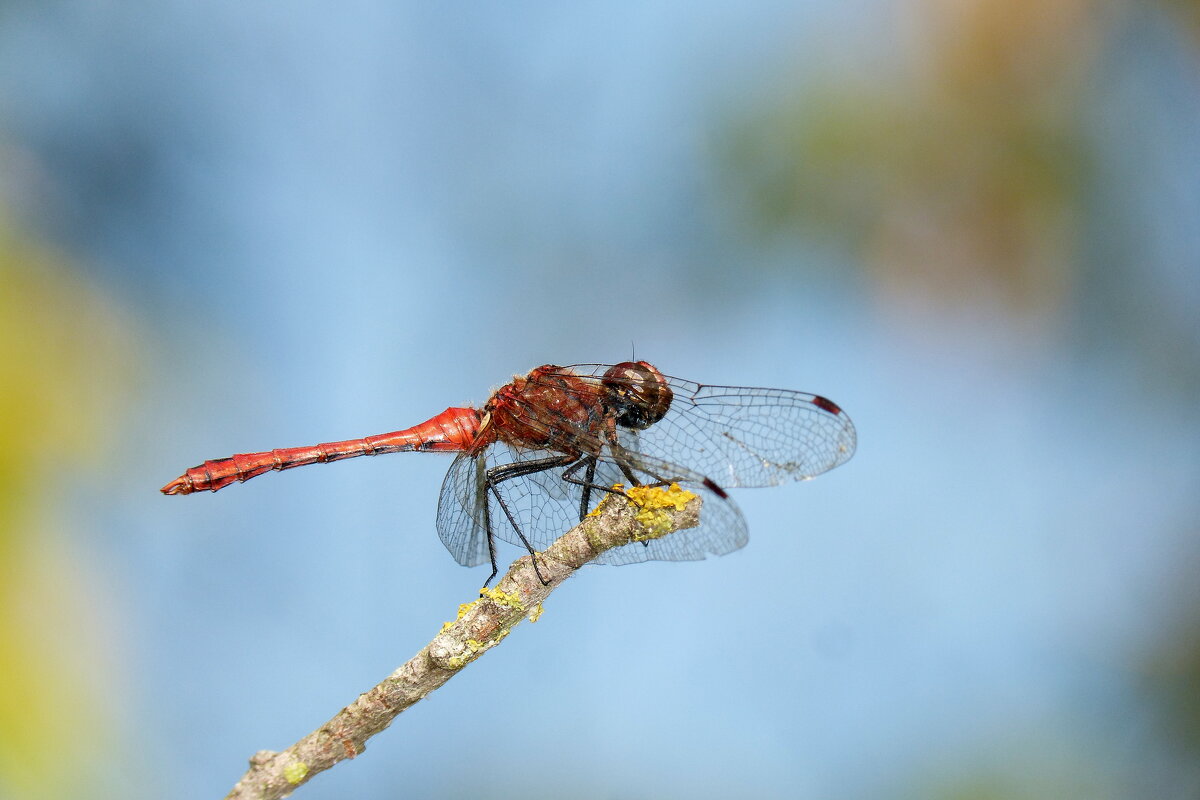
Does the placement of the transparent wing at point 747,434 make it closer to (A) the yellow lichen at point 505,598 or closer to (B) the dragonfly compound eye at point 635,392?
(B) the dragonfly compound eye at point 635,392

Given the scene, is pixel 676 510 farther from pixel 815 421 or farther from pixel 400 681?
pixel 815 421

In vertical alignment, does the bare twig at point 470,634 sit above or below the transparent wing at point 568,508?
below

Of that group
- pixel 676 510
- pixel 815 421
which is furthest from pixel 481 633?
pixel 815 421

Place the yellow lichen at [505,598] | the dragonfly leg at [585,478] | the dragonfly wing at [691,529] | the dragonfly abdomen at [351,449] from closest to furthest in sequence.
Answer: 1. the yellow lichen at [505,598]
2. the dragonfly wing at [691,529]
3. the dragonfly leg at [585,478]
4. the dragonfly abdomen at [351,449]

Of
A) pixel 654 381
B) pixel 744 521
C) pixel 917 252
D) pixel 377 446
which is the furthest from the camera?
pixel 917 252

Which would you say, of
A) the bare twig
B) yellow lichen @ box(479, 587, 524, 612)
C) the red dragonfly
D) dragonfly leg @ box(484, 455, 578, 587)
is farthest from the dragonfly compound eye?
yellow lichen @ box(479, 587, 524, 612)

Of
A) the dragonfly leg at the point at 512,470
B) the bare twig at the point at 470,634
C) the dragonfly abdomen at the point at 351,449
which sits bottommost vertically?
the bare twig at the point at 470,634

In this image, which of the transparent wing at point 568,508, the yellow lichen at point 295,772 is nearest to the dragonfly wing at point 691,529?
the transparent wing at point 568,508

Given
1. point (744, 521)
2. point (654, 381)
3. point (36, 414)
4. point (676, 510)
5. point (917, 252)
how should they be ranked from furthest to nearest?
point (917, 252), point (36, 414), point (654, 381), point (744, 521), point (676, 510)
